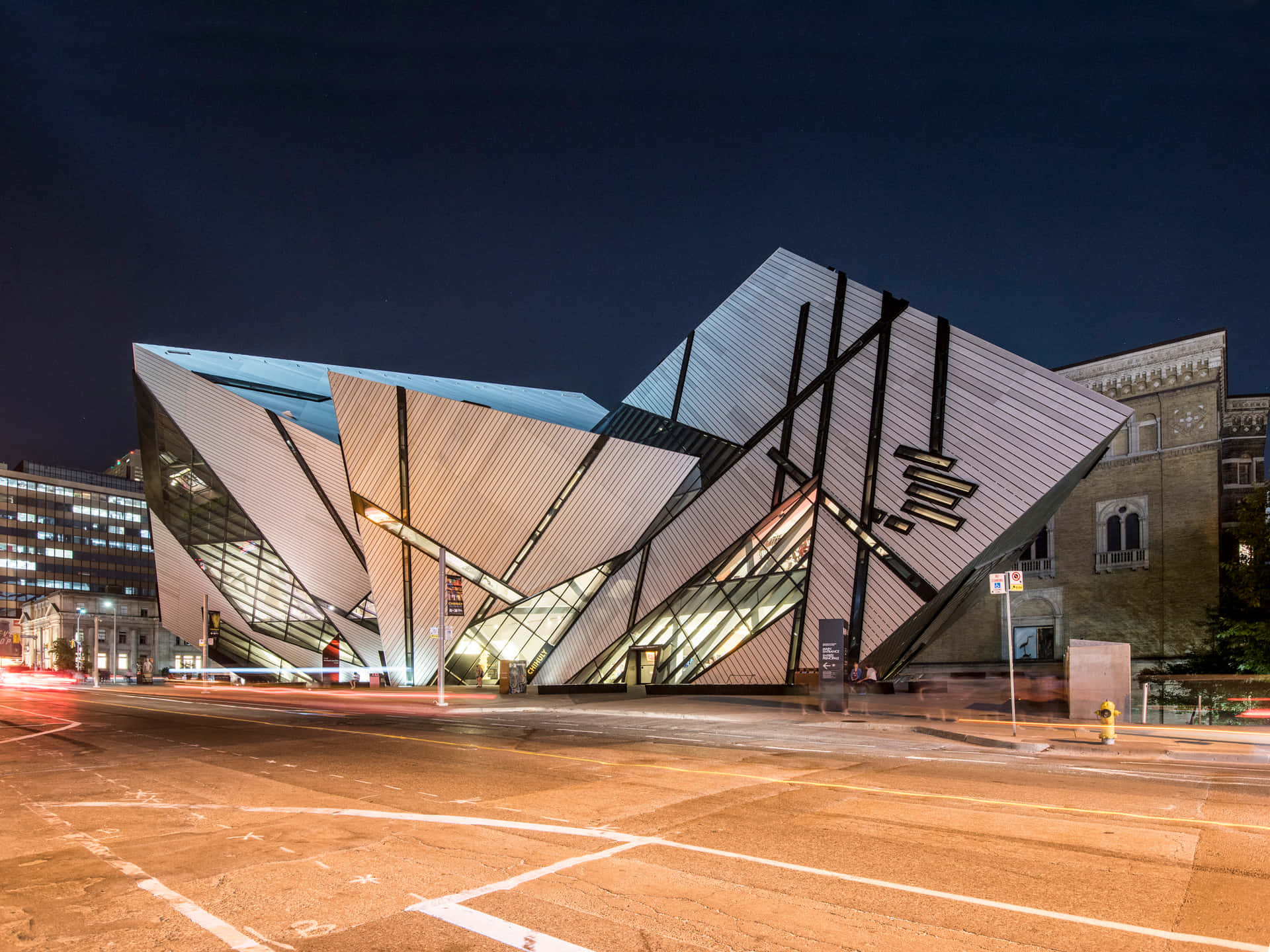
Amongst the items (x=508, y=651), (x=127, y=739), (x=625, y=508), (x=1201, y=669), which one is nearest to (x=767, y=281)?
(x=625, y=508)

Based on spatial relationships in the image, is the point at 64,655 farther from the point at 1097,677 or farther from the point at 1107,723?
the point at 1107,723

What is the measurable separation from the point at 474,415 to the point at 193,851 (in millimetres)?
29545

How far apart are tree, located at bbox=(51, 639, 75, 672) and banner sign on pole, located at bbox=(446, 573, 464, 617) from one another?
89.7 metres

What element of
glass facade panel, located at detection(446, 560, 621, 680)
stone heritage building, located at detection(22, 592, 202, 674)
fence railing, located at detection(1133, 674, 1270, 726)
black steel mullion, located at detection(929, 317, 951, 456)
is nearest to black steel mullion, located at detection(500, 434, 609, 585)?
glass facade panel, located at detection(446, 560, 621, 680)

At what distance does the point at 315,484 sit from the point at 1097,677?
3447cm

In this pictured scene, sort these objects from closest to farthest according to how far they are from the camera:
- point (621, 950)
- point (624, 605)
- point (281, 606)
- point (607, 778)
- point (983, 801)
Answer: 1. point (621, 950)
2. point (983, 801)
3. point (607, 778)
4. point (624, 605)
5. point (281, 606)

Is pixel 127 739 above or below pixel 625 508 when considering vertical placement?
below

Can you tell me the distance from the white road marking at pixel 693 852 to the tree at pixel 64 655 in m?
109

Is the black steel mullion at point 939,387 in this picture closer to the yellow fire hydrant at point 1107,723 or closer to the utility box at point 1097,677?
the utility box at point 1097,677

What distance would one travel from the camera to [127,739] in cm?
1884

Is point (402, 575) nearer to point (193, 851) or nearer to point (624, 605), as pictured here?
point (624, 605)

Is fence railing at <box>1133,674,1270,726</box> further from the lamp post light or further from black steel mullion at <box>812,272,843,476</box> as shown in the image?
the lamp post light

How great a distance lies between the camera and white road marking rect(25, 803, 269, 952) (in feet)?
18.0

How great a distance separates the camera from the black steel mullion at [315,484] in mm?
40688
